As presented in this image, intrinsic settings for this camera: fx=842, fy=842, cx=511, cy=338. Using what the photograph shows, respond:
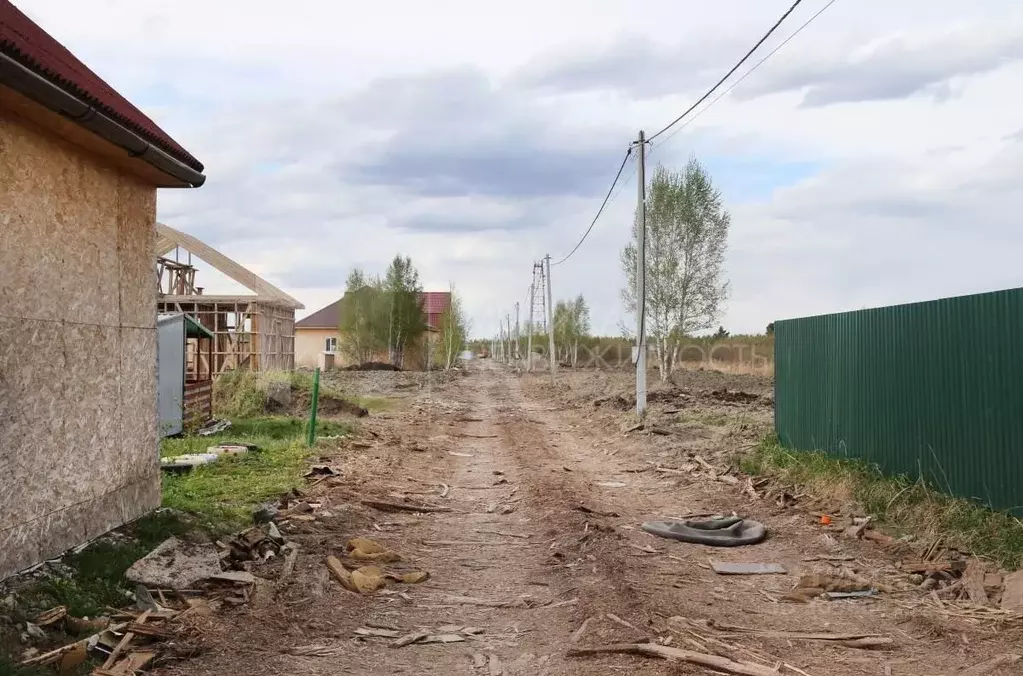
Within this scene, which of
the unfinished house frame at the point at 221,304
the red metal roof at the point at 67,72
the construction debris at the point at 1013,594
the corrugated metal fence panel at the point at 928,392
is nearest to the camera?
the red metal roof at the point at 67,72

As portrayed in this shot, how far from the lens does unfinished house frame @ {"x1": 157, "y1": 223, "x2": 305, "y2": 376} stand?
31.2 meters

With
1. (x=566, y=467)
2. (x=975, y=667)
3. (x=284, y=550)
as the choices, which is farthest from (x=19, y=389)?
(x=566, y=467)

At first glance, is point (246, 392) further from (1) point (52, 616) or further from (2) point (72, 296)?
(1) point (52, 616)

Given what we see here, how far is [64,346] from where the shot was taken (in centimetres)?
642

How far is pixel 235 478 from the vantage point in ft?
35.7

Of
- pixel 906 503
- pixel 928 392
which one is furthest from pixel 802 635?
pixel 928 392

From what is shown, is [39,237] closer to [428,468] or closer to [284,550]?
[284,550]

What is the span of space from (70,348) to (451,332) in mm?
57627

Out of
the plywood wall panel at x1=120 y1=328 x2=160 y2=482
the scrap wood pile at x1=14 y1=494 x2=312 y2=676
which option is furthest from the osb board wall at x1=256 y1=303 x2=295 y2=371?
the scrap wood pile at x1=14 y1=494 x2=312 y2=676

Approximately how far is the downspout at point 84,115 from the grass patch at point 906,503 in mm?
7724

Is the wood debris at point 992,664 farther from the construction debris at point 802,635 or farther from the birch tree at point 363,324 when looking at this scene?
the birch tree at point 363,324

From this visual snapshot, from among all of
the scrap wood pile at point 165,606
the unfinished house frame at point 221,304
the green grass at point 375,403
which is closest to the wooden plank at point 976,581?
the scrap wood pile at point 165,606

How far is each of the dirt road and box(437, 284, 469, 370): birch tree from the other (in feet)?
168

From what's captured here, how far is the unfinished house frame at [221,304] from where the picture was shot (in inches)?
1227
